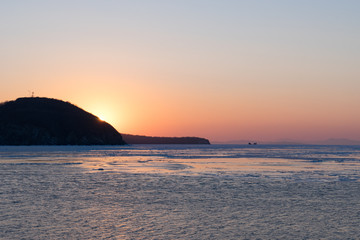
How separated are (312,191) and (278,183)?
169 inches

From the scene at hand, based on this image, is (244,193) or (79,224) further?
(244,193)

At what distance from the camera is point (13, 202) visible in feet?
61.1

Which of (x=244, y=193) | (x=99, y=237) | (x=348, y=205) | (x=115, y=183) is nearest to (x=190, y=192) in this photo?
(x=244, y=193)

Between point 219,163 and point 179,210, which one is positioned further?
point 219,163

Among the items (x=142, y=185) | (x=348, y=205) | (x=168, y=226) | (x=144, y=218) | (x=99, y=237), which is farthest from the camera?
(x=142, y=185)

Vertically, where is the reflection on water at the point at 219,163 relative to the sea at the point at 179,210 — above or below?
above

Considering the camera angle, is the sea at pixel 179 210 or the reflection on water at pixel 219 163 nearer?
the sea at pixel 179 210

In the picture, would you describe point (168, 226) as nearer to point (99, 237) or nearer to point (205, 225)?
point (205, 225)

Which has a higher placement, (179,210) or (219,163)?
(219,163)

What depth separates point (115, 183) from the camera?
88.1 feet

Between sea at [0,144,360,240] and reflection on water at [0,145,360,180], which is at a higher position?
reflection on water at [0,145,360,180]

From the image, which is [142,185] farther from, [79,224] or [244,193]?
[79,224]

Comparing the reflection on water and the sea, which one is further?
the reflection on water

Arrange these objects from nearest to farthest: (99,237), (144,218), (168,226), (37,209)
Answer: (99,237) → (168,226) → (144,218) → (37,209)
